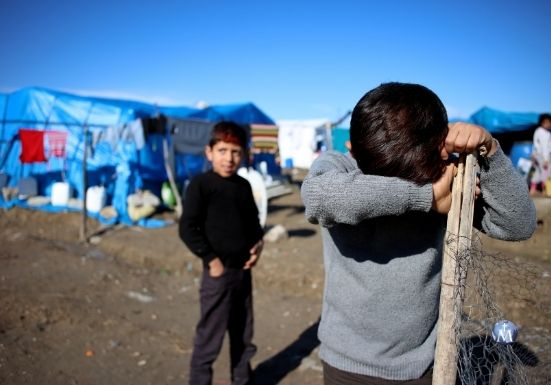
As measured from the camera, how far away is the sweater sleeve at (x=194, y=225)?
8.74 feet

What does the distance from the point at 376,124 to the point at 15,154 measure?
12418mm

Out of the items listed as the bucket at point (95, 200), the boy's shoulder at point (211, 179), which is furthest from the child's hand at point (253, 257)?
the bucket at point (95, 200)

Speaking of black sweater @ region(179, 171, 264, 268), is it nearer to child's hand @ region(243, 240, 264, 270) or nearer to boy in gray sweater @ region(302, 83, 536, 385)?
child's hand @ region(243, 240, 264, 270)

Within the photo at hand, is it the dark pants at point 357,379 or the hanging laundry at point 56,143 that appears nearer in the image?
the dark pants at point 357,379

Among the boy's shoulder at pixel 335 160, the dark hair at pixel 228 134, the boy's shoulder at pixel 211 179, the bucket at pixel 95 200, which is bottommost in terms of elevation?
the bucket at pixel 95 200

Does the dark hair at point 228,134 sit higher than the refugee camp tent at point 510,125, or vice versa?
the refugee camp tent at point 510,125

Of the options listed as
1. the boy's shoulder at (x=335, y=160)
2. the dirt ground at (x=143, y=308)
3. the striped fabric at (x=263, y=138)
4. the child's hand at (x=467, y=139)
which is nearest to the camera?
the child's hand at (x=467, y=139)

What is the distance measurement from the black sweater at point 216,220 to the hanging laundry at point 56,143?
26.9 ft

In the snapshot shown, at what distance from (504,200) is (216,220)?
6.37ft

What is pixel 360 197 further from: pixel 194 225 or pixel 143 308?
pixel 143 308

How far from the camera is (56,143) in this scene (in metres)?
9.62

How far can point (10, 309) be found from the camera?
422cm

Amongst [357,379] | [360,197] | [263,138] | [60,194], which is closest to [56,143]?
[60,194]

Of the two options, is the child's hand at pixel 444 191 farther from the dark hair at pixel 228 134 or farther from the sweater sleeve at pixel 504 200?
the dark hair at pixel 228 134
